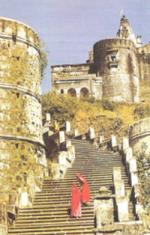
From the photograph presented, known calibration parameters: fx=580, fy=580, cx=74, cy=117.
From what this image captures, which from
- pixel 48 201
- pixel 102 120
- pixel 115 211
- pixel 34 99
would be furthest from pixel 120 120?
pixel 115 211

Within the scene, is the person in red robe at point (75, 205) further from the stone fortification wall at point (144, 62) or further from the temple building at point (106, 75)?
the stone fortification wall at point (144, 62)

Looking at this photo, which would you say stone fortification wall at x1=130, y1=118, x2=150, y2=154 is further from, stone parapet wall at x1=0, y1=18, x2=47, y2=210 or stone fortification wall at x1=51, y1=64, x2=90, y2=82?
stone fortification wall at x1=51, y1=64, x2=90, y2=82

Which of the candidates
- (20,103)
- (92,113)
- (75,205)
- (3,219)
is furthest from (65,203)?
(92,113)

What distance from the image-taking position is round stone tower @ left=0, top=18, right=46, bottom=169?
2323 centimetres

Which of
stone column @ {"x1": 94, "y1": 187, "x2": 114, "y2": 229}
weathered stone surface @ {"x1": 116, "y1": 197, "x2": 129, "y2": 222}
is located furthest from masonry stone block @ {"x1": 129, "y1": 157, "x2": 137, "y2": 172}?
stone column @ {"x1": 94, "y1": 187, "x2": 114, "y2": 229}

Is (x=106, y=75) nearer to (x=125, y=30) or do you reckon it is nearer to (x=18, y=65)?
→ (x=125, y=30)

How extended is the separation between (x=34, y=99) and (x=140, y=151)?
6.40 meters

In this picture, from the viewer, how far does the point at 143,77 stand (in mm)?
53156

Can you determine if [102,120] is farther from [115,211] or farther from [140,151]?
[115,211]

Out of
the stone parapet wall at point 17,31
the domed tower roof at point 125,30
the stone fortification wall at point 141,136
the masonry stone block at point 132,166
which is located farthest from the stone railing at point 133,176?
the domed tower roof at point 125,30

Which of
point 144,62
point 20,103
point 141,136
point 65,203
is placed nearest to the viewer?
point 65,203

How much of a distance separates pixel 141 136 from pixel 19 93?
→ 7559 millimetres

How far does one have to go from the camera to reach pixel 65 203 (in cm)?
2005

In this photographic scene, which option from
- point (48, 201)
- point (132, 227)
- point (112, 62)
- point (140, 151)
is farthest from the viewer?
point (112, 62)
